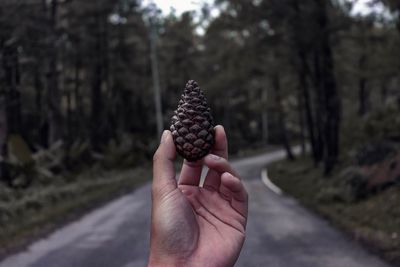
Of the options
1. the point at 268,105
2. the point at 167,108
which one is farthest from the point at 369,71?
the point at 167,108

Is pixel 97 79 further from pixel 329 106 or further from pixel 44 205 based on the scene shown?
pixel 44 205

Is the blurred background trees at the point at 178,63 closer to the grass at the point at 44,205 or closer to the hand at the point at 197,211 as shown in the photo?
the grass at the point at 44,205

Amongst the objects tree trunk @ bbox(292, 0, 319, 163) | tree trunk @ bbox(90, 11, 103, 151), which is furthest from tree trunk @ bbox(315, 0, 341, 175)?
tree trunk @ bbox(90, 11, 103, 151)

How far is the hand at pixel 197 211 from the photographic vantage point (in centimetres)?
251

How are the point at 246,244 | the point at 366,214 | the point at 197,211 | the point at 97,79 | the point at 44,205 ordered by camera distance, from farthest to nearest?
the point at 97,79 → the point at 44,205 → the point at 366,214 → the point at 246,244 → the point at 197,211

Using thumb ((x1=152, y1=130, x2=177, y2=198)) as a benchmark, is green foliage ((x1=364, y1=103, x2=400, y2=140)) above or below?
below

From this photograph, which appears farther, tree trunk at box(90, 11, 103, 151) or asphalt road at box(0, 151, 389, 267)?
tree trunk at box(90, 11, 103, 151)

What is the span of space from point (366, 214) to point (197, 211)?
11.9 meters

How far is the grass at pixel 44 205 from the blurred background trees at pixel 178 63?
2.20m

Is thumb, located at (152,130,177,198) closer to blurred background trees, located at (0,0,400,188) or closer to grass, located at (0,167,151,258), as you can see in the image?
blurred background trees, located at (0,0,400,188)

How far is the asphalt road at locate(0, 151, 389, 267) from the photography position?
31.1ft

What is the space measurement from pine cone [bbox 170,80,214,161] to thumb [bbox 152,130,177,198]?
0.32 feet

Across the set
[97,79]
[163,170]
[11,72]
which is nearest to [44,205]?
[11,72]

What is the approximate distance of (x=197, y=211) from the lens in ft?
8.96
